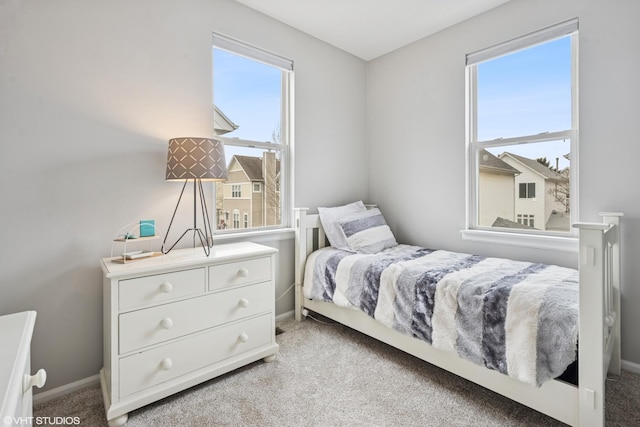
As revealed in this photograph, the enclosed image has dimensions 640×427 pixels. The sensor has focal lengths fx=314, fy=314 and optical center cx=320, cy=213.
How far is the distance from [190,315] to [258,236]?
919 millimetres

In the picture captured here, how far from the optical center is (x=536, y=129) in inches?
92.4

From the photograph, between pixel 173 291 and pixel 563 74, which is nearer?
pixel 173 291

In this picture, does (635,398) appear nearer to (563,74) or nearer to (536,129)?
(536,129)

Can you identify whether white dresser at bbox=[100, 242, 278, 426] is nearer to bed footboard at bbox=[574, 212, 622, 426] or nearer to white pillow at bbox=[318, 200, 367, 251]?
white pillow at bbox=[318, 200, 367, 251]

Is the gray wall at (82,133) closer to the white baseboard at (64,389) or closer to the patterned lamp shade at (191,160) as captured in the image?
the white baseboard at (64,389)

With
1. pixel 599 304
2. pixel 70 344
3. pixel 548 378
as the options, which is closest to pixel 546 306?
pixel 599 304

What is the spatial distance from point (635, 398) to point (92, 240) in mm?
3084

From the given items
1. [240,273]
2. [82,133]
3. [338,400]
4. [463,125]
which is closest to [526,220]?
[463,125]

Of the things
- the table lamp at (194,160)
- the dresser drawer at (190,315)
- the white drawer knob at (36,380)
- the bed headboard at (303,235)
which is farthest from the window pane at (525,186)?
the white drawer knob at (36,380)

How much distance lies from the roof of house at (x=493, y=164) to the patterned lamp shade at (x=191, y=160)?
7.04ft

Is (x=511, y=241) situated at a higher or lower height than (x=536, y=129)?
lower

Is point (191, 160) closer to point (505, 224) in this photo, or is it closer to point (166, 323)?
point (166, 323)

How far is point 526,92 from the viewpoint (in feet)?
7.88

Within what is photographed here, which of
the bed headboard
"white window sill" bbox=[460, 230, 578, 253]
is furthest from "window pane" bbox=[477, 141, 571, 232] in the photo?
the bed headboard
